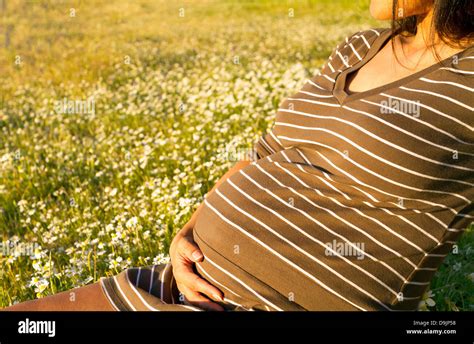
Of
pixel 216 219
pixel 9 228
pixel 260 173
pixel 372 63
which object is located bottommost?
pixel 9 228

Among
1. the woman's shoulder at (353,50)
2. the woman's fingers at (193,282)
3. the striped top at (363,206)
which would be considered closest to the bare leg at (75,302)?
the woman's fingers at (193,282)

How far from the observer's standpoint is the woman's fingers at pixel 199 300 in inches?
80.7

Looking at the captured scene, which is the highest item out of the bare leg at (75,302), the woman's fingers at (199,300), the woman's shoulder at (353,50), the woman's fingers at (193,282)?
the woman's shoulder at (353,50)

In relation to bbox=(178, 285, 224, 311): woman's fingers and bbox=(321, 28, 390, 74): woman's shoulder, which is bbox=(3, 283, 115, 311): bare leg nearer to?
bbox=(178, 285, 224, 311): woman's fingers

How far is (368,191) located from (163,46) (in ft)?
26.0

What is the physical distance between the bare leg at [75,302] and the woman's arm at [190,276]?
0.24 m

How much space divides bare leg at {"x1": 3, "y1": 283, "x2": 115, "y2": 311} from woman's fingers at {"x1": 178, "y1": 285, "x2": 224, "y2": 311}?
240 mm

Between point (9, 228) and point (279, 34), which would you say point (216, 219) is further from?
point (279, 34)

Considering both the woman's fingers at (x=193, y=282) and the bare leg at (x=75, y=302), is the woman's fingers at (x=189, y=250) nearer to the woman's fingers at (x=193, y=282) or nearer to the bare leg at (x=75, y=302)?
the woman's fingers at (x=193, y=282)

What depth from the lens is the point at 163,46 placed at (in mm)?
9523

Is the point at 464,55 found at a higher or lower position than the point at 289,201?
higher

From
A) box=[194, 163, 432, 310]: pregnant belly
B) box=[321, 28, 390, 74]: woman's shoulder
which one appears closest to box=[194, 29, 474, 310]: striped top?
box=[194, 163, 432, 310]: pregnant belly

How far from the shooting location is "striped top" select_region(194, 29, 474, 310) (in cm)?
194
